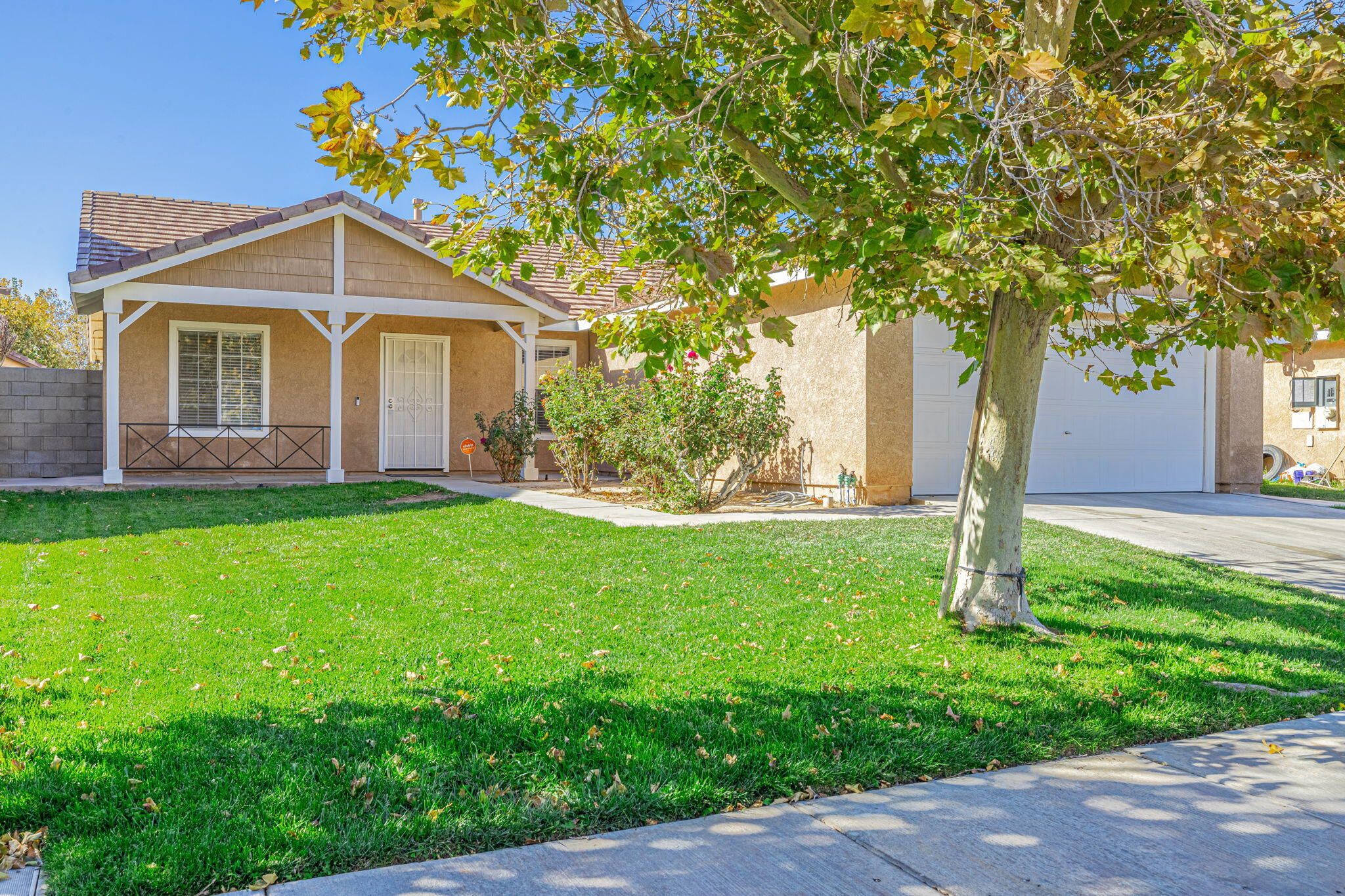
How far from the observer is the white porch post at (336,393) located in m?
13.4

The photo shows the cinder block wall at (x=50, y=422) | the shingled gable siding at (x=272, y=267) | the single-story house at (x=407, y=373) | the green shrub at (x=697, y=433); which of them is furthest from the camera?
the cinder block wall at (x=50, y=422)

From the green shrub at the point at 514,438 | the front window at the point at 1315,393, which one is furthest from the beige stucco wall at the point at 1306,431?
the green shrub at the point at 514,438

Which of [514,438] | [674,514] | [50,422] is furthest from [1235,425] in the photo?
[50,422]

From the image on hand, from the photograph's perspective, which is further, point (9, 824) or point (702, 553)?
point (702, 553)

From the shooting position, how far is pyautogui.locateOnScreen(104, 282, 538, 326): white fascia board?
12.6 m

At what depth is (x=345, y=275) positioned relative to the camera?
540 inches

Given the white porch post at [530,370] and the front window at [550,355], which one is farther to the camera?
the front window at [550,355]

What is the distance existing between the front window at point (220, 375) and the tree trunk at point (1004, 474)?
12.6m

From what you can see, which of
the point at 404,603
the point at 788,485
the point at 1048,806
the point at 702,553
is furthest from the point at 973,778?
the point at 788,485

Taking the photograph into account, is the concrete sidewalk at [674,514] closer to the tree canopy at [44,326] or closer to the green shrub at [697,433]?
the green shrub at [697,433]

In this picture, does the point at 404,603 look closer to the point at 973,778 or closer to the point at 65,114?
the point at 973,778

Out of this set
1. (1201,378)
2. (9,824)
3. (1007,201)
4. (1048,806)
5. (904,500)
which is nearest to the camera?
(9,824)

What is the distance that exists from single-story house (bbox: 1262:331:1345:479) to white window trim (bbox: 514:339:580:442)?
1343 centimetres

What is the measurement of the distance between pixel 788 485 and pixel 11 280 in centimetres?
3584
